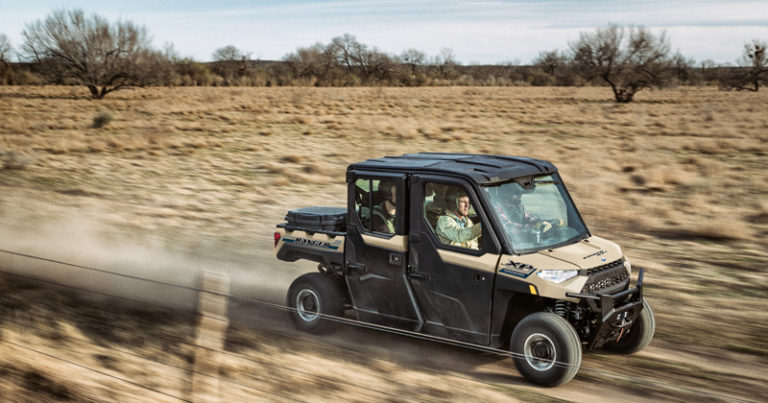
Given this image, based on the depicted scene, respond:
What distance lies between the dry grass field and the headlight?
948 millimetres

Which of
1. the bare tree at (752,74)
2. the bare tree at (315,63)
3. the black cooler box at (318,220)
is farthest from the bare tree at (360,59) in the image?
the black cooler box at (318,220)

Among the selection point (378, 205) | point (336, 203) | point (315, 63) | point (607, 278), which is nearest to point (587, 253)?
point (607, 278)

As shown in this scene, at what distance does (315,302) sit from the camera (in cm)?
680

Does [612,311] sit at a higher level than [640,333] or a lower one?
higher

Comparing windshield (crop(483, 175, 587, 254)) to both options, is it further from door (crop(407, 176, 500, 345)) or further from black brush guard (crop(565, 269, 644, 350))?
black brush guard (crop(565, 269, 644, 350))

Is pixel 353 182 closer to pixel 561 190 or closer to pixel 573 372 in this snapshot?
pixel 561 190

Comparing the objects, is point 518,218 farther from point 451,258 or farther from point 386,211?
point 386,211

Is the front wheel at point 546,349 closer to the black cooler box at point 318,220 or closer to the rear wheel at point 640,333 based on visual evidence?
the rear wheel at point 640,333

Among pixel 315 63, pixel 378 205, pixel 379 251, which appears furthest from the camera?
pixel 315 63

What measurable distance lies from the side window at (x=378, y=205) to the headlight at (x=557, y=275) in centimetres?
148

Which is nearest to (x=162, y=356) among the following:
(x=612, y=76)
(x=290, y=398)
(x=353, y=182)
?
(x=290, y=398)

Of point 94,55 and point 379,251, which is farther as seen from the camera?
point 94,55

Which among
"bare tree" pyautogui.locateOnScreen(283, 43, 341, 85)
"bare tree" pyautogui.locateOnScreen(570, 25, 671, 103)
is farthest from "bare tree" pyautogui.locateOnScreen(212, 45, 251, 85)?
"bare tree" pyautogui.locateOnScreen(570, 25, 671, 103)

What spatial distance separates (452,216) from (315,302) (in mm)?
1834
